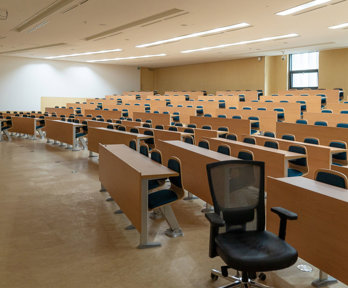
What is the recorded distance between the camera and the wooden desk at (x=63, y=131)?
1038 centimetres

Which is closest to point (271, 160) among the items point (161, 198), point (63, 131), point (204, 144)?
point (204, 144)

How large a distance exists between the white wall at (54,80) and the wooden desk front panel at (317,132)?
18701 mm

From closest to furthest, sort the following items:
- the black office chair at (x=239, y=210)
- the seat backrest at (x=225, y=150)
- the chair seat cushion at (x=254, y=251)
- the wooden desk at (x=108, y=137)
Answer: the chair seat cushion at (x=254, y=251), the black office chair at (x=239, y=210), the seat backrest at (x=225, y=150), the wooden desk at (x=108, y=137)

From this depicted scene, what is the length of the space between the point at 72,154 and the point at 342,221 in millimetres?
8264

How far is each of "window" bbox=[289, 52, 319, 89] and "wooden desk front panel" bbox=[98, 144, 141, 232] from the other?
17.0 metres

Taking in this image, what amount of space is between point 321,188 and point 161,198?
1782 mm

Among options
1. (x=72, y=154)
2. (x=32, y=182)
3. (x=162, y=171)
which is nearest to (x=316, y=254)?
(x=162, y=171)

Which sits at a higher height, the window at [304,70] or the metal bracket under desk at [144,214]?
the window at [304,70]

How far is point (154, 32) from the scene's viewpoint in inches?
482

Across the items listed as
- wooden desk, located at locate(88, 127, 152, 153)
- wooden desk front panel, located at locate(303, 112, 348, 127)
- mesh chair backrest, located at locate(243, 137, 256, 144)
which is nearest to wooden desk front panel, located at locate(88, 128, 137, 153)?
wooden desk, located at locate(88, 127, 152, 153)

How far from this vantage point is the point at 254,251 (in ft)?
8.52

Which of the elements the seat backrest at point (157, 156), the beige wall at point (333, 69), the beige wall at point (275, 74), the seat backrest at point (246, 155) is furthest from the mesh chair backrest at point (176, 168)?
the beige wall at point (275, 74)

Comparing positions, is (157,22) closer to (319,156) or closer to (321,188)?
(319,156)

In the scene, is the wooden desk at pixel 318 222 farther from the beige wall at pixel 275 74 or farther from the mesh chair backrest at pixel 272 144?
the beige wall at pixel 275 74
